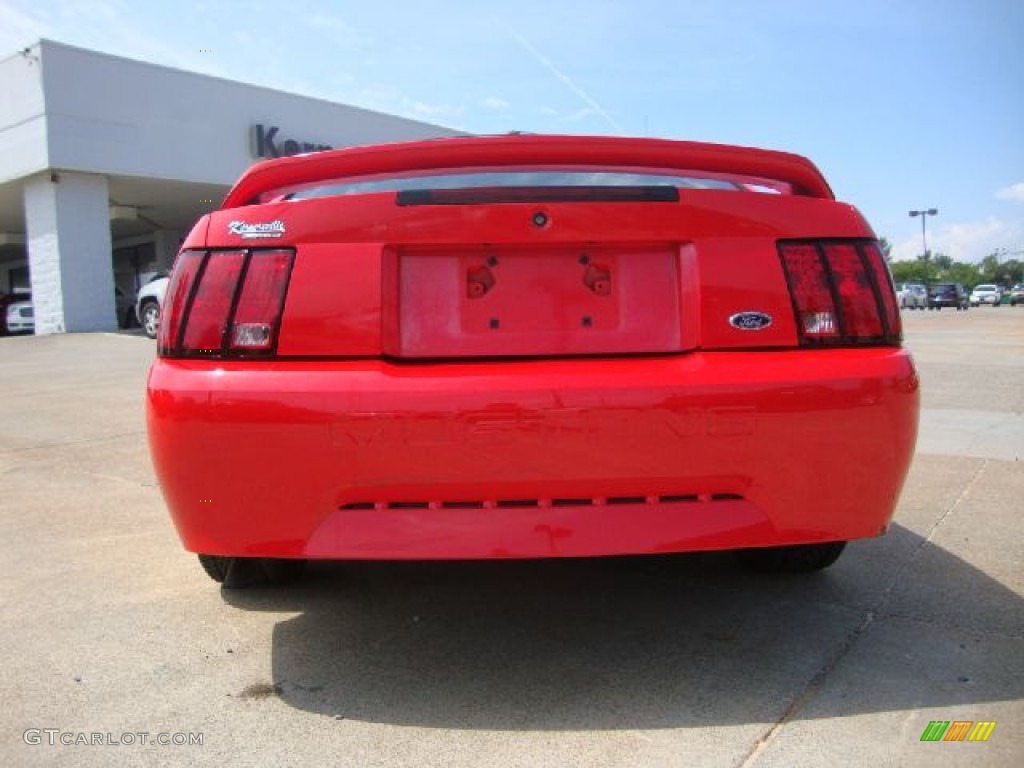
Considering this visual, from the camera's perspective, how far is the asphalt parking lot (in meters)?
1.98

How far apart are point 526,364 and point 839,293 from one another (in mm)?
859

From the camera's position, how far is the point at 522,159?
7.45 feet

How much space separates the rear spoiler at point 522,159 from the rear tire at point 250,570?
1239mm

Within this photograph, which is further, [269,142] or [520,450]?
[269,142]

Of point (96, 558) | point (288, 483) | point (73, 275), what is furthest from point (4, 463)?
point (73, 275)

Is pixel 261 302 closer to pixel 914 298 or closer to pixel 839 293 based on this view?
pixel 839 293

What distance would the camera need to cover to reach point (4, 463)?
5.30 metres

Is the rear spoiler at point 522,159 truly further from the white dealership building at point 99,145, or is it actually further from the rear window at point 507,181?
the white dealership building at point 99,145

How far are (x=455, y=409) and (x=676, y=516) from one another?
1.99ft

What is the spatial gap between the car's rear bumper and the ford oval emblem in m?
0.09

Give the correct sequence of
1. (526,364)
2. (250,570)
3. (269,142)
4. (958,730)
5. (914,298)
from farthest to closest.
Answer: (914,298)
(269,142)
(250,570)
(526,364)
(958,730)

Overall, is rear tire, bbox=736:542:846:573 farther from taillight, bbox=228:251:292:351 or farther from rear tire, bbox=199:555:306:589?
taillight, bbox=228:251:292:351

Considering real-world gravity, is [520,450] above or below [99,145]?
below

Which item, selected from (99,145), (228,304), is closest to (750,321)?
(228,304)
